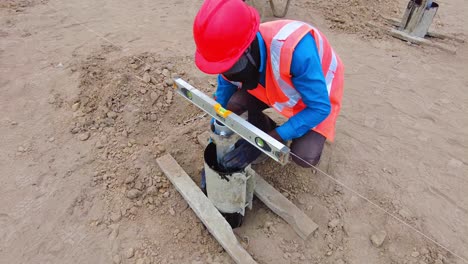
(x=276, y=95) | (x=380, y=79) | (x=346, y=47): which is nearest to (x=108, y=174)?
(x=276, y=95)

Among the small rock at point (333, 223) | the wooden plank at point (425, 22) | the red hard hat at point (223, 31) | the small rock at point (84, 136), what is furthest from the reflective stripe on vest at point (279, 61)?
the wooden plank at point (425, 22)

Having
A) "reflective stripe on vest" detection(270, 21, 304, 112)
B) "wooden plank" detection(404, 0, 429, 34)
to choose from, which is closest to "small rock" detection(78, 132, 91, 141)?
"reflective stripe on vest" detection(270, 21, 304, 112)

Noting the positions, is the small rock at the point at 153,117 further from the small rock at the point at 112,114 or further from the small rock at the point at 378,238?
the small rock at the point at 378,238

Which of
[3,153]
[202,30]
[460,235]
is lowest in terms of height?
[3,153]

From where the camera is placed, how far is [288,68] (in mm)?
1832

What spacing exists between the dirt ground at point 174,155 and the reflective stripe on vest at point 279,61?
658mm

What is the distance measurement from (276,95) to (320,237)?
0.97 meters

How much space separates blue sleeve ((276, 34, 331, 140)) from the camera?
1.79 metres

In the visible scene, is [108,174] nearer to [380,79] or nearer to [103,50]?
[103,50]

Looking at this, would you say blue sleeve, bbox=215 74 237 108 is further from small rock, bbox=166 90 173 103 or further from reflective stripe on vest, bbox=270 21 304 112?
small rock, bbox=166 90 173 103

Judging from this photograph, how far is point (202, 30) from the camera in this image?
160 cm

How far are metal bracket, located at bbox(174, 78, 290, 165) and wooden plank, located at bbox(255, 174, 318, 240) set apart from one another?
797 millimetres

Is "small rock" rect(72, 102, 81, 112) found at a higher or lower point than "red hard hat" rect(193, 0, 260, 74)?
lower

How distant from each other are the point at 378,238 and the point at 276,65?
1294 mm
